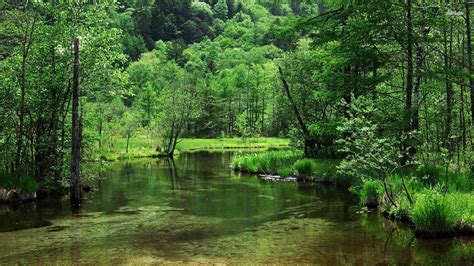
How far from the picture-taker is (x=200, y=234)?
52.6ft

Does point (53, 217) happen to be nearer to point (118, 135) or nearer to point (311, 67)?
point (311, 67)

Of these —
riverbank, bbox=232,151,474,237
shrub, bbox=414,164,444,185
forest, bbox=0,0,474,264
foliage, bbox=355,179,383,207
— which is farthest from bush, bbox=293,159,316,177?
shrub, bbox=414,164,444,185

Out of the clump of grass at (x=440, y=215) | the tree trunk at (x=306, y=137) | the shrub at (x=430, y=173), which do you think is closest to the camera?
the clump of grass at (x=440, y=215)

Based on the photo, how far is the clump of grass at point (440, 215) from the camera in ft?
46.6

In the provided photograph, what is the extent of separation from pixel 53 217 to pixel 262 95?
92848 mm

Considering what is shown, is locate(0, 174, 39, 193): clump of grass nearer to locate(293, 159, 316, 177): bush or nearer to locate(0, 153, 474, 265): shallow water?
locate(0, 153, 474, 265): shallow water

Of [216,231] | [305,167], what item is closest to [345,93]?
[305,167]

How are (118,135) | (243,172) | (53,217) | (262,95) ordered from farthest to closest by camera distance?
(262,95)
(118,135)
(243,172)
(53,217)

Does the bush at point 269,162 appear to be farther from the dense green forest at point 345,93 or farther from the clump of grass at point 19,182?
the clump of grass at point 19,182

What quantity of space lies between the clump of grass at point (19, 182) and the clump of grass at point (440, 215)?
18.9 m

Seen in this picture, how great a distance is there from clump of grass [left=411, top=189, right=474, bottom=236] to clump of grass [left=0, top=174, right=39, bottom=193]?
18.9 meters

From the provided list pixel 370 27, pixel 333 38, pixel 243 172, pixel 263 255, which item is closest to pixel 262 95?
pixel 243 172

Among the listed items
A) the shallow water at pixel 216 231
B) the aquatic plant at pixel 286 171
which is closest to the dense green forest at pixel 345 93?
the aquatic plant at pixel 286 171

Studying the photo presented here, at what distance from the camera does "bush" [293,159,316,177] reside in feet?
102
